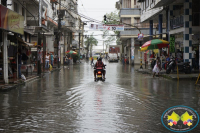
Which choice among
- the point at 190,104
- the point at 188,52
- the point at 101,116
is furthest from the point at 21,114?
the point at 188,52

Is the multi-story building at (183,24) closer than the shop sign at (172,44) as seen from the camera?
Yes

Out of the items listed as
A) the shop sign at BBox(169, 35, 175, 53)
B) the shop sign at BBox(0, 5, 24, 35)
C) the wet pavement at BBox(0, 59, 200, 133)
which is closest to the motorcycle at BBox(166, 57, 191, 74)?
the shop sign at BBox(169, 35, 175, 53)

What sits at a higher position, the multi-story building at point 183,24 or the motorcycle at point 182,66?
the multi-story building at point 183,24

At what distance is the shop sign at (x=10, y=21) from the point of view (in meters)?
14.7

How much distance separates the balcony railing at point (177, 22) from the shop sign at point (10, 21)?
13771 millimetres

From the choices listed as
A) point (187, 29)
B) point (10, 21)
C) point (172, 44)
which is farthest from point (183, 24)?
point (10, 21)

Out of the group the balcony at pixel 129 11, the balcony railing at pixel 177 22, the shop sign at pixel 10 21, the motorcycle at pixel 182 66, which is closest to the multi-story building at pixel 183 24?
the balcony railing at pixel 177 22

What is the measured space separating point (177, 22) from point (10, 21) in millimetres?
15747

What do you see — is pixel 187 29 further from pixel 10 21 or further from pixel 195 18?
pixel 10 21

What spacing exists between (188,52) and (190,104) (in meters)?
15.2

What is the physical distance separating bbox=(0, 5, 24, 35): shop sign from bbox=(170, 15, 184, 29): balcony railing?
13771mm

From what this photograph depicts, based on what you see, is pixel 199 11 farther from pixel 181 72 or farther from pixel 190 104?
pixel 190 104

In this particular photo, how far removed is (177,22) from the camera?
86.4 feet

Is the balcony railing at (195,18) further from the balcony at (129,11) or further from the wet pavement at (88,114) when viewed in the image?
the balcony at (129,11)
